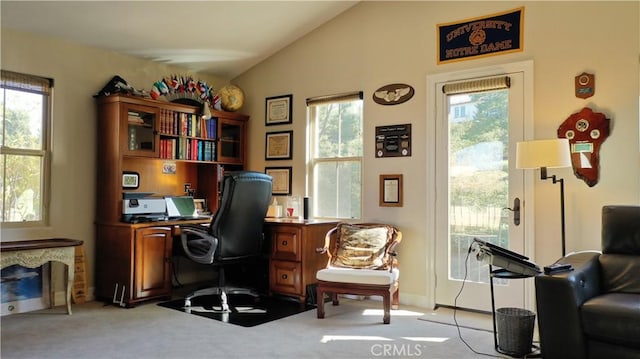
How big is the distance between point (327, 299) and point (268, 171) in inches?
66.0

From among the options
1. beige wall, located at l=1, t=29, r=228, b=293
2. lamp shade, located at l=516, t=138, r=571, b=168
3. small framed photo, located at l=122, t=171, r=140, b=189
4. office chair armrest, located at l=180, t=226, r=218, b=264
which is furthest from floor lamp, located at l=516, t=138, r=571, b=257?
beige wall, located at l=1, t=29, r=228, b=293

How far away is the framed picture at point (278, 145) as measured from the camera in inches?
213

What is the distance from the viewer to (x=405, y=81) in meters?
4.61

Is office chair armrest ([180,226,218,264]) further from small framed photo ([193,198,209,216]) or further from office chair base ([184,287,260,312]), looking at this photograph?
small framed photo ([193,198,209,216])

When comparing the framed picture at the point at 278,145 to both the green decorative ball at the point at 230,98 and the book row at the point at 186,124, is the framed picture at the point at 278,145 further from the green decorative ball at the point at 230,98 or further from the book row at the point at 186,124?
the book row at the point at 186,124

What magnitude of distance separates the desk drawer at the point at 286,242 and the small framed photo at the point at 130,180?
1472 mm

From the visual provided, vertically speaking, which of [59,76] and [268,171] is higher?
[59,76]

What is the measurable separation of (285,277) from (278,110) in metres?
1.97

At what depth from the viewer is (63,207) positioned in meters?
4.45

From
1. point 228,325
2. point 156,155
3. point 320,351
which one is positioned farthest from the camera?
point 156,155

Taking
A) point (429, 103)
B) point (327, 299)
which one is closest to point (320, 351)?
point (327, 299)

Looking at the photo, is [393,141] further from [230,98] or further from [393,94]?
[230,98]

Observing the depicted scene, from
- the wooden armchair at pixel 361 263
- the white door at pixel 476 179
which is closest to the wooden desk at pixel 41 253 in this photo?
the wooden armchair at pixel 361 263

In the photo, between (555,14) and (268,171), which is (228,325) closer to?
(268,171)
